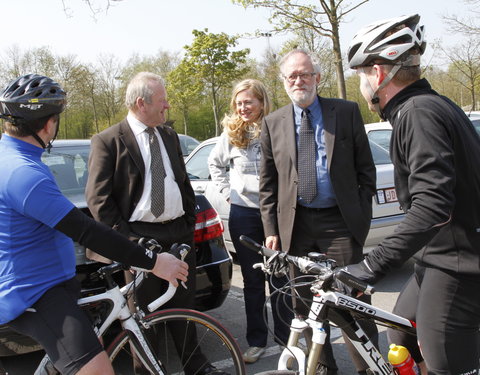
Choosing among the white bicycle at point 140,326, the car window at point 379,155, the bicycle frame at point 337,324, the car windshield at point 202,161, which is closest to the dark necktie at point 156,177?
the white bicycle at point 140,326

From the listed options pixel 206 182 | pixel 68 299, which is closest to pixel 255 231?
pixel 68 299

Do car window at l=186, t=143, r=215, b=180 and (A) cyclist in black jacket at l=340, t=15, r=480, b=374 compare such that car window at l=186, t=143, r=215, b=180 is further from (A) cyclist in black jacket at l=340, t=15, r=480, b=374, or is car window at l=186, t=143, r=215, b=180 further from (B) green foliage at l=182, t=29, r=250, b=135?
(B) green foliage at l=182, t=29, r=250, b=135

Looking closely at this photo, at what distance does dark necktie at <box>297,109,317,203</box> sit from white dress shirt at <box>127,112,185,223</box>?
2.63 feet

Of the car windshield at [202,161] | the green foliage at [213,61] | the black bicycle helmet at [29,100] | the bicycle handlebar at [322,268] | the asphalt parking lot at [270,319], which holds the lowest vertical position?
the asphalt parking lot at [270,319]

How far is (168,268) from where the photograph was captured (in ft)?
7.24

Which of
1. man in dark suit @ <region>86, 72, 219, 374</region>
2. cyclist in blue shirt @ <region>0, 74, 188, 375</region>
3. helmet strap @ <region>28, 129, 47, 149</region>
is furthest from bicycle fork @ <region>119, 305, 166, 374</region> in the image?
helmet strap @ <region>28, 129, 47, 149</region>

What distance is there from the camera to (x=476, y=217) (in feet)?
6.23

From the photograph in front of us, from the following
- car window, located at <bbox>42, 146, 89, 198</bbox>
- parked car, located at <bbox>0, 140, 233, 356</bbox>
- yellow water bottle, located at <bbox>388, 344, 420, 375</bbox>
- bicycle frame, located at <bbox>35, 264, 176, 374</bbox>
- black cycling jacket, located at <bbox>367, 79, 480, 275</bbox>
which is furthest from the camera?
car window, located at <bbox>42, 146, 89, 198</bbox>

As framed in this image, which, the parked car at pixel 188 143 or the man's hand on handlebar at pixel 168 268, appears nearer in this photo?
the man's hand on handlebar at pixel 168 268

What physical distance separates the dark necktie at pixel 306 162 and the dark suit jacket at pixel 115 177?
1002mm

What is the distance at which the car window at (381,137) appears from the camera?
656 cm

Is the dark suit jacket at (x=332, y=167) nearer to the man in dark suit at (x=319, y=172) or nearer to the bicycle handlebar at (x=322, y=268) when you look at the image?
the man in dark suit at (x=319, y=172)

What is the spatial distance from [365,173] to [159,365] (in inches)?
67.2

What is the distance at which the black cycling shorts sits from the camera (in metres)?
1.98
